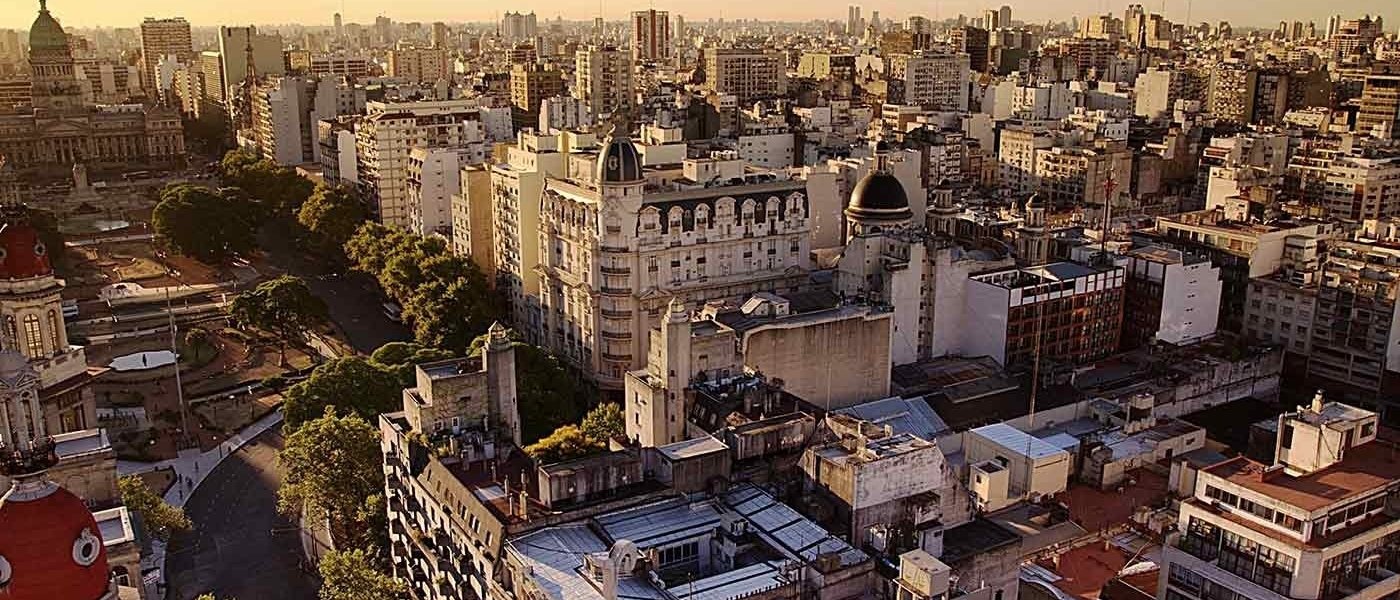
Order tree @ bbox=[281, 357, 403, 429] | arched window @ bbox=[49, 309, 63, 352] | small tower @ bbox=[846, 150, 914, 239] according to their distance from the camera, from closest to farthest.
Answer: arched window @ bbox=[49, 309, 63, 352], tree @ bbox=[281, 357, 403, 429], small tower @ bbox=[846, 150, 914, 239]

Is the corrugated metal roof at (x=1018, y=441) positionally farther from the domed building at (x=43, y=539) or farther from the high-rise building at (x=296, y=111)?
the high-rise building at (x=296, y=111)

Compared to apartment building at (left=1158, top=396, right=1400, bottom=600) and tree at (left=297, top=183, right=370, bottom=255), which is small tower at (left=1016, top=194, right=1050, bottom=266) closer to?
apartment building at (left=1158, top=396, right=1400, bottom=600)

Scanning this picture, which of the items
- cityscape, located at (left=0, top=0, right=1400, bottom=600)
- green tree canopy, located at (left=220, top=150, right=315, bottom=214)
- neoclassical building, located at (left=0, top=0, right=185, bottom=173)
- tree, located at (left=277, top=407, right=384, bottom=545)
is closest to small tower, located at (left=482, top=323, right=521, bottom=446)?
cityscape, located at (left=0, top=0, right=1400, bottom=600)

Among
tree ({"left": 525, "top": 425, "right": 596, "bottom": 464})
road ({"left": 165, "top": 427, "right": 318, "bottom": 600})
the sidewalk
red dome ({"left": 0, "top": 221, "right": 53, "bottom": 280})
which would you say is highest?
red dome ({"left": 0, "top": 221, "right": 53, "bottom": 280})

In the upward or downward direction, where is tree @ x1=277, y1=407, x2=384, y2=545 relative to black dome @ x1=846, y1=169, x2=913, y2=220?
downward

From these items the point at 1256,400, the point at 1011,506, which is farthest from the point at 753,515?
the point at 1256,400

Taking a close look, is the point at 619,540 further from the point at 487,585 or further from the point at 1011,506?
the point at 1011,506

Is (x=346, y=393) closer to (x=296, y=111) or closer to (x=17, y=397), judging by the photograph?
(x=17, y=397)

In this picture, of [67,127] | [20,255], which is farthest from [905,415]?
[67,127]
